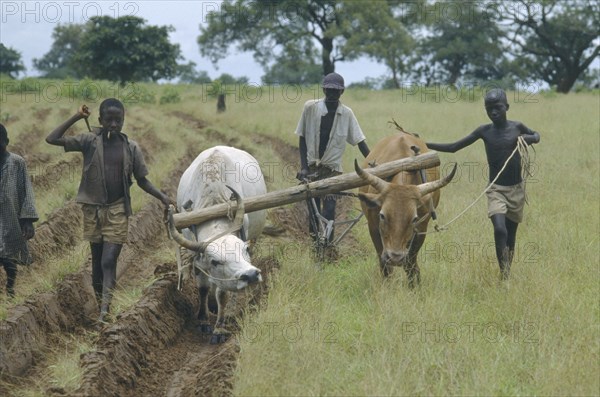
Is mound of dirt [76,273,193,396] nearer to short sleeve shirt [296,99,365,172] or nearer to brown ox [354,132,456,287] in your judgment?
brown ox [354,132,456,287]

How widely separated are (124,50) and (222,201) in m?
37.0

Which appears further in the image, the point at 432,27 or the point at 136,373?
the point at 432,27

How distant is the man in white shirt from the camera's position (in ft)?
29.3

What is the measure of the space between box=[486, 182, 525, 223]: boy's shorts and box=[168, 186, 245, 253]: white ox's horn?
248 centimetres

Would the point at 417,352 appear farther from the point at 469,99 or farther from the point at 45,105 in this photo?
the point at 45,105

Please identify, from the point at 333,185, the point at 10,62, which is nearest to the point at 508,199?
the point at 333,185

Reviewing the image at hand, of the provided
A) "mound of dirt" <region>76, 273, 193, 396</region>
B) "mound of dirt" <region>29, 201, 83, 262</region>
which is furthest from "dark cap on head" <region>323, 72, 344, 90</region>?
"mound of dirt" <region>29, 201, 83, 262</region>

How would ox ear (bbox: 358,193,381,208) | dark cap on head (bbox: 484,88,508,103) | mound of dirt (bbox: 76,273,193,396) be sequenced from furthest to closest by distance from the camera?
dark cap on head (bbox: 484,88,508,103) → ox ear (bbox: 358,193,381,208) → mound of dirt (bbox: 76,273,193,396)

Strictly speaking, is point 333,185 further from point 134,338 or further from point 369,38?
point 369,38

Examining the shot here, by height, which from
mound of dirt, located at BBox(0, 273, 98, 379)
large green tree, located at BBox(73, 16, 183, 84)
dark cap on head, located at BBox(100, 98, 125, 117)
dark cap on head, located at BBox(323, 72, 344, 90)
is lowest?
mound of dirt, located at BBox(0, 273, 98, 379)

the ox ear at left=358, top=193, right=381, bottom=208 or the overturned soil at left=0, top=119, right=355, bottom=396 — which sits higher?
the ox ear at left=358, top=193, right=381, bottom=208

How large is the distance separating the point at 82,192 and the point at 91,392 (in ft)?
8.42

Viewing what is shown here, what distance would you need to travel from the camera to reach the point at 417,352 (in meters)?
5.76

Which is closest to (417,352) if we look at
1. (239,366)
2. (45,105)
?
(239,366)
